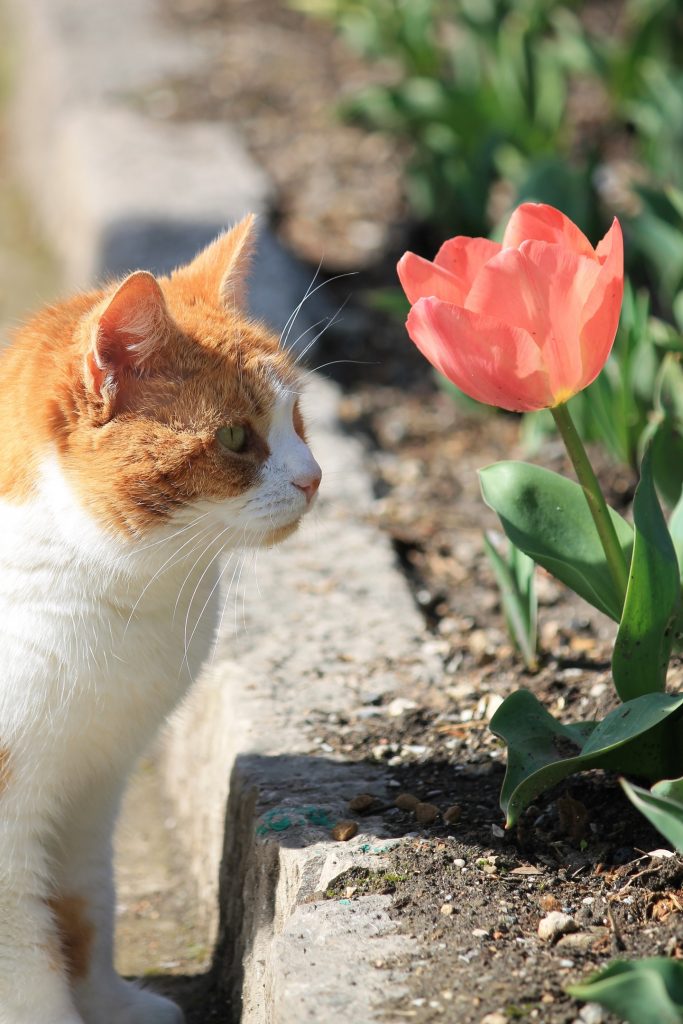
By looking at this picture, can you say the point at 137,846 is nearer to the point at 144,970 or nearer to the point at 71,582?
the point at 144,970

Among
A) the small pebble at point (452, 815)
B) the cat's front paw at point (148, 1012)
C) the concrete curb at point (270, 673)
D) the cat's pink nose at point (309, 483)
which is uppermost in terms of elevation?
the cat's pink nose at point (309, 483)

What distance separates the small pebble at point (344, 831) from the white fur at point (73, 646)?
0.32 metres

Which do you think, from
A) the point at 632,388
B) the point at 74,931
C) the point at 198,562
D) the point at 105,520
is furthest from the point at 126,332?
the point at 632,388

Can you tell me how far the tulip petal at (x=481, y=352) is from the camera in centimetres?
145

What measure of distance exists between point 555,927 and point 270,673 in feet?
3.04

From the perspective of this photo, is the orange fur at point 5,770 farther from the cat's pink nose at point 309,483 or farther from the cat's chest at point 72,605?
the cat's pink nose at point 309,483

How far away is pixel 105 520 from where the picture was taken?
1.62 meters

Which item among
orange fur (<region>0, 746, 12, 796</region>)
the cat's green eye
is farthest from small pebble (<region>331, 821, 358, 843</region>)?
the cat's green eye

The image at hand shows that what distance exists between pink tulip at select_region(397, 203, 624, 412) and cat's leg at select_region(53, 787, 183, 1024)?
3.06ft

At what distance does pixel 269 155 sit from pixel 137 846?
291cm

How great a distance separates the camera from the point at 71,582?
1661mm

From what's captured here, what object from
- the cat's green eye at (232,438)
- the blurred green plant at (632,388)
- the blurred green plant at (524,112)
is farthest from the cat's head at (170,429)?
the blurred green plant at (524,112)

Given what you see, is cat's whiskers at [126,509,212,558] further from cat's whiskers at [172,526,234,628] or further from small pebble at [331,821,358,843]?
small pebble at [331,821,358,843]

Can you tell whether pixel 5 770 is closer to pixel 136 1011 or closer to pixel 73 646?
pixel 73 646
